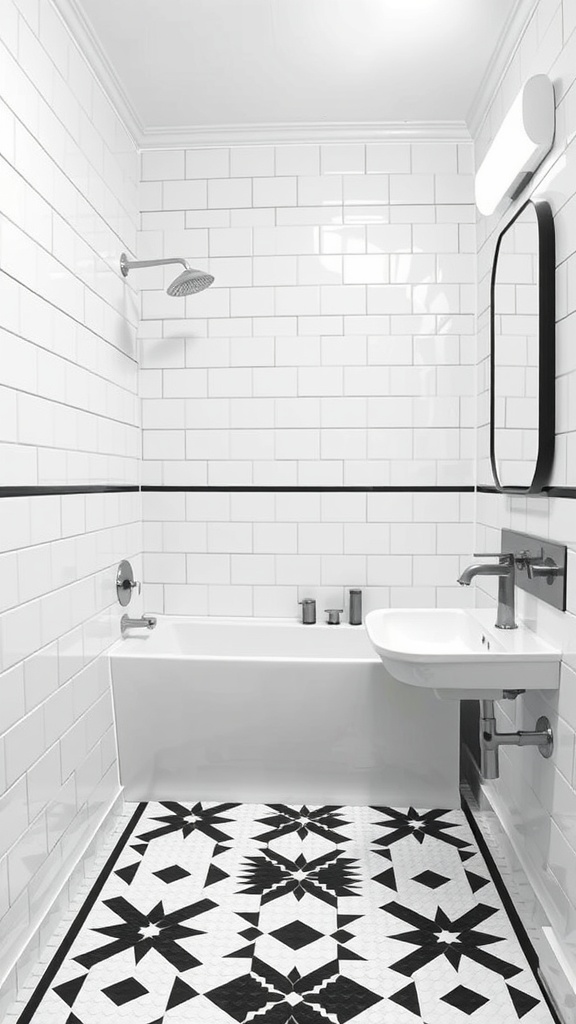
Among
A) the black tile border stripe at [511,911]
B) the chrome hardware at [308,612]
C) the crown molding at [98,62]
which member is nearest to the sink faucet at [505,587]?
the black tile border stripe at [511,911]

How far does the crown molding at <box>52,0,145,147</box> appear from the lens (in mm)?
2216

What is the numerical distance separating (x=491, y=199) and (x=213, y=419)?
1433 mm

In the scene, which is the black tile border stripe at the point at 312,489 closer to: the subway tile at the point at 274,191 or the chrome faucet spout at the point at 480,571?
the chrome faucet spout at the point at 480,571

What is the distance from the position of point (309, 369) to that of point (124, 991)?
2324 mm

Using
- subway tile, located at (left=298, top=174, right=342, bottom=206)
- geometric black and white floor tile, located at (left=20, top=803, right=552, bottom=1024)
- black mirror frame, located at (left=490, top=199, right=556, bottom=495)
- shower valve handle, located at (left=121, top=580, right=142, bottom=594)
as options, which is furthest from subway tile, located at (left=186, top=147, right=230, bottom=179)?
geometric black and white floor tile, located at (left=20, top=803, right=552, bottom=1024)

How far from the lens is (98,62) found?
2492mm

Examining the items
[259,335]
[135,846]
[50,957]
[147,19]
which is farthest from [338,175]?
[50,957]

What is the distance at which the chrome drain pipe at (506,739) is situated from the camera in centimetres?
195

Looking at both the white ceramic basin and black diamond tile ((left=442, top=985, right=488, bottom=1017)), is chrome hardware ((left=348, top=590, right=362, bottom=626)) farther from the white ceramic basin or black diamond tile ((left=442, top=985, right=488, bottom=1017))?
black diamond tile ((left=442, top=985, right=488, bottom=1017))

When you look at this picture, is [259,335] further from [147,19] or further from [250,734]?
[250,734]

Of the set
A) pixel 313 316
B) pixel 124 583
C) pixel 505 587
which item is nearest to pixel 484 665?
pixel 505 587

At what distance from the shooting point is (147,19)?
2.30 m

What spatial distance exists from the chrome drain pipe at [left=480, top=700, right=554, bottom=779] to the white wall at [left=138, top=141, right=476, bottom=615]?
3.64 feet

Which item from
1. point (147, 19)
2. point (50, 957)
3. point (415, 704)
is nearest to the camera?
point (50, 957)
